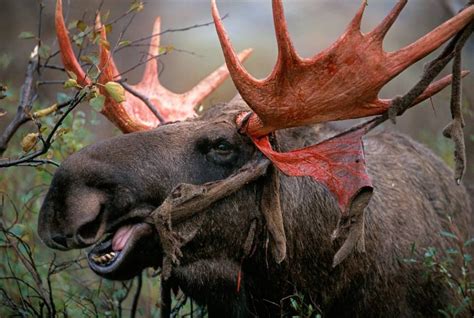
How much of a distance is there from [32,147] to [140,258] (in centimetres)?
89

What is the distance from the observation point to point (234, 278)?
4.25 m

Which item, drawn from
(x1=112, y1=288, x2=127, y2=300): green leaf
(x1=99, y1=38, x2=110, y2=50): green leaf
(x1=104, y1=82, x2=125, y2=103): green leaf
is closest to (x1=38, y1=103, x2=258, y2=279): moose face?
(x1=104, y1=82, x2=125, y2=103): green leaf

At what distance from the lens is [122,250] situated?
158 inches

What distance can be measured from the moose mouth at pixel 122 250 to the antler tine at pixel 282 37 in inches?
38.6

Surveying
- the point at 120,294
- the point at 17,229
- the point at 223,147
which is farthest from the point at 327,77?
the point at 120,294

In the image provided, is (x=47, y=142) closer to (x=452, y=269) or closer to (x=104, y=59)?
(x=104, y=59)

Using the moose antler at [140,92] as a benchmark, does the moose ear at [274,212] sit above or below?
below

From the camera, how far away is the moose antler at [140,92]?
4.83m

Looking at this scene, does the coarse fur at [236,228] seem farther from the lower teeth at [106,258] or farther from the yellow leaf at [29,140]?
the yellow leaf at [29,140]

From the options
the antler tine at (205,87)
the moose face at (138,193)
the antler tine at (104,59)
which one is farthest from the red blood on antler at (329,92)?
the antler tine at (205,87)

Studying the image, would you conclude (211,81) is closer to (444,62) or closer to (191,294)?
(191,294)

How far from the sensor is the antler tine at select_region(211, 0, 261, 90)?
3994 millimetres

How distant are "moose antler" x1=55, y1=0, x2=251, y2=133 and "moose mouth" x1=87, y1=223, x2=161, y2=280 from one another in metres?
1.03

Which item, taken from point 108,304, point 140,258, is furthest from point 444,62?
A: point 108,304
